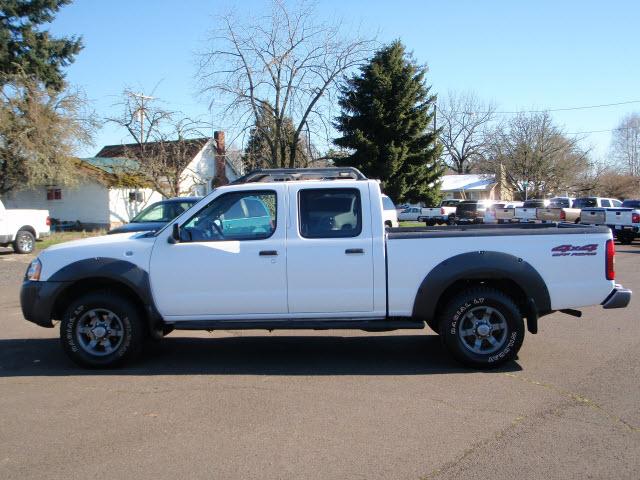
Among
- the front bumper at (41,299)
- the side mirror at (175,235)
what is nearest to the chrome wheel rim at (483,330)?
the side mirror at (175,235)

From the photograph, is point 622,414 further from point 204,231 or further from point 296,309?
point 204,231

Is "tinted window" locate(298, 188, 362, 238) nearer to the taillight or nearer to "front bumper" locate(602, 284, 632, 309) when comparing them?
the taillight

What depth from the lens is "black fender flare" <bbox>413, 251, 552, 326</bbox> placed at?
5.90 m

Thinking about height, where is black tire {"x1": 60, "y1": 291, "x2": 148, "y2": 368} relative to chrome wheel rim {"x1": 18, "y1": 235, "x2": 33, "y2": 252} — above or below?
below

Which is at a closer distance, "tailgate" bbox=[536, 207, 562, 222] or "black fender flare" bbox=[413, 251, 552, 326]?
"black fender flare" bbox=[413, 251, 552, 326]

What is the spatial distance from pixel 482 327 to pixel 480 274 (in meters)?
0.57

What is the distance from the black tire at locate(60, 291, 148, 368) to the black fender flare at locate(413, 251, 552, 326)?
2.93 m

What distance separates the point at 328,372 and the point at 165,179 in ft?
94.1

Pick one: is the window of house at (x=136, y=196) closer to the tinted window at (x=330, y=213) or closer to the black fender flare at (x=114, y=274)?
the black fender flare at (x=114, y=274)

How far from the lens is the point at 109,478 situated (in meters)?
3.84

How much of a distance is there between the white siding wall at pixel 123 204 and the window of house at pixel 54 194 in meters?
3.11

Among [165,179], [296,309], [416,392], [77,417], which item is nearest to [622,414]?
[416,392]

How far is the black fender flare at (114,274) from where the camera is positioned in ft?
19.7

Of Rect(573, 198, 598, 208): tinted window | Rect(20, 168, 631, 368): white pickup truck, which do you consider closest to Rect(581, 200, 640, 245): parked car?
Rect(573, 198, 598, 208): tinted window
